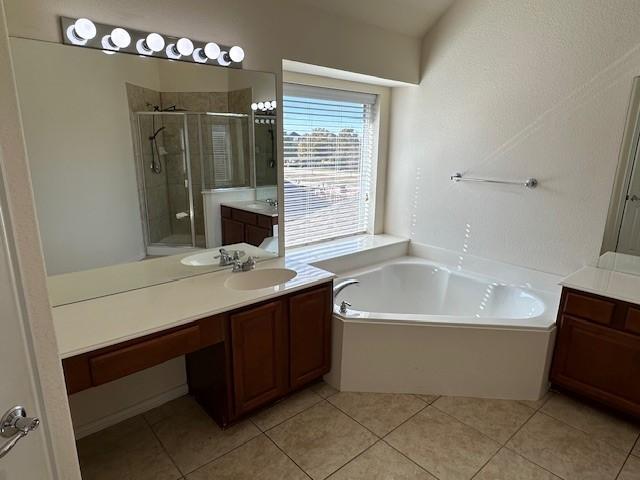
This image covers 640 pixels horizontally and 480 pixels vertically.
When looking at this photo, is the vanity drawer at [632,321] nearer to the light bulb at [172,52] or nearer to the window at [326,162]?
the window at [326,162]

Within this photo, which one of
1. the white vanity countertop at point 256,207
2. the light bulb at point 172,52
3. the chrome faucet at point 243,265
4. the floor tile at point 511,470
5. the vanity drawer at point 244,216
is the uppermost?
the light bulb at point 172,52

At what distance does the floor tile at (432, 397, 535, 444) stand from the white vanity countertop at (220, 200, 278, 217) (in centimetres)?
158

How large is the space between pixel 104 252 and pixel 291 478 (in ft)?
A: 4.68

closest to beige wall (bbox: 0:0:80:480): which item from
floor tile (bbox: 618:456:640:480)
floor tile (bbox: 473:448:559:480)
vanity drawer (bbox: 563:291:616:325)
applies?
floor tile (bbox: 473:448:559:480)

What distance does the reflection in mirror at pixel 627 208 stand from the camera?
7.59 feet

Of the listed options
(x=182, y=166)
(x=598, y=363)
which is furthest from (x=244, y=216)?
(x=598, y=363)

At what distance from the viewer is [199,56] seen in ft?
6.86

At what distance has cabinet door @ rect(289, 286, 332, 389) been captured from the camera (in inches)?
86.9

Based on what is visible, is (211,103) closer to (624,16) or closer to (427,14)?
(427,14)

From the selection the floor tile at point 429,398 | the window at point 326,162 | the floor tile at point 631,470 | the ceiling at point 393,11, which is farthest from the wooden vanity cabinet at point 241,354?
the ceiling at point 393,11

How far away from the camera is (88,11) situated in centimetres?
172

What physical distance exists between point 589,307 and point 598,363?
1.06 ft

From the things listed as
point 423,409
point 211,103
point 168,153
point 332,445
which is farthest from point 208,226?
point 423,409

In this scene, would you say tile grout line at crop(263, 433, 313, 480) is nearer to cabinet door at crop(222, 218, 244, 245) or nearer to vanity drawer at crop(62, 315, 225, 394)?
vanity drawer at crop(62, 315, 225, 394)
